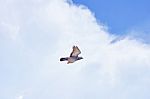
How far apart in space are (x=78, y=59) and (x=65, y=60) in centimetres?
330

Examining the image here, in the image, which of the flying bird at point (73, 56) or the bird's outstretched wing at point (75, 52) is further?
the bird's outstretched wing at point (75, 52)

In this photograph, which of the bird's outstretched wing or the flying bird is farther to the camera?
the bird's outstretched wing

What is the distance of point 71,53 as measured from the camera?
74812 mm

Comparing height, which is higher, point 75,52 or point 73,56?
point 75,52

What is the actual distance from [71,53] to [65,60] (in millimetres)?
2456

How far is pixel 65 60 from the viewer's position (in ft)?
242

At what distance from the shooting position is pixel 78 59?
2940 inches

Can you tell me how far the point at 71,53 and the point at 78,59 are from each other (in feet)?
7.43

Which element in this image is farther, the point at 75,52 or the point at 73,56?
the point at 73,56
